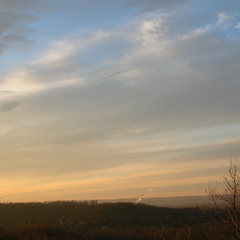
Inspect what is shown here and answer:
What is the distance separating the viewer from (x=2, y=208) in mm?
53438

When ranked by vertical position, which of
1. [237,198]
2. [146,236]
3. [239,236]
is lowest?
[146,236]

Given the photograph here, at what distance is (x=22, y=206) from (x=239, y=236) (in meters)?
46.8

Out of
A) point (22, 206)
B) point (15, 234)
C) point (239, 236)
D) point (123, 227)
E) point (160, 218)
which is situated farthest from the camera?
point (22, 206)

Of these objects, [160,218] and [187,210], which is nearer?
[160,218]

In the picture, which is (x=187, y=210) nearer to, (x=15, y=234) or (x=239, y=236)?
(x=15, y=234)

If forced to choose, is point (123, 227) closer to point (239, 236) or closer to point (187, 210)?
point (187, 210)

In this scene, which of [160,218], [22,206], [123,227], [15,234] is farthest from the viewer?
[22,206]

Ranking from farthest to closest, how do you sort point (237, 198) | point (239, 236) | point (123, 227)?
1. point (123, 227)
2. point (237, 198)
3. point (239, 236)

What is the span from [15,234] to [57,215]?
19.8 metres

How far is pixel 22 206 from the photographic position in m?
56.5

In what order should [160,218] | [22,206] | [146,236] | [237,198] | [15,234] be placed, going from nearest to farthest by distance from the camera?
[237,198]
[15,234]
[146,236]
[160,218]
[22,206]

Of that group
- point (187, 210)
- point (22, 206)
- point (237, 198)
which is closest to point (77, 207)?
point (22, 206)

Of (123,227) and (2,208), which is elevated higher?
(2,208)

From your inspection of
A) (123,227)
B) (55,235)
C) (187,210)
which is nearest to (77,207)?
(123,227)
